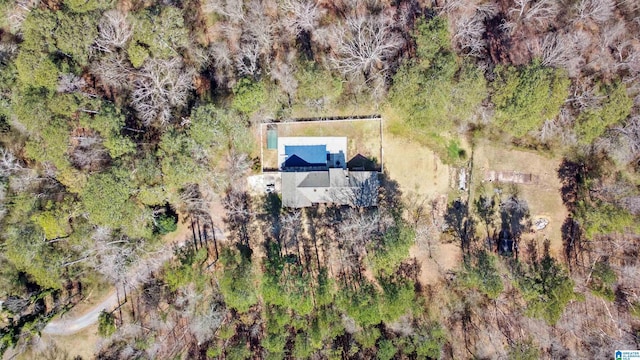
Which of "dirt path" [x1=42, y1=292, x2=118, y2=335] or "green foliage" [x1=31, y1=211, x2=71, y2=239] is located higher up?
"green foliage" [x1=31, y1=211, x2=71, y2=239]

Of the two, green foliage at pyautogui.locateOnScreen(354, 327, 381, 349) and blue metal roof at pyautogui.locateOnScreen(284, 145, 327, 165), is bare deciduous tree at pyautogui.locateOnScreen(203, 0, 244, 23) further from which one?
green foliage at pyautogui.locateOnScreen(354, 327, 381, 349)

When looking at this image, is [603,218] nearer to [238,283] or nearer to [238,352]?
[238,283]

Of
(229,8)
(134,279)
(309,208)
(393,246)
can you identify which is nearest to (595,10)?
(393,246)

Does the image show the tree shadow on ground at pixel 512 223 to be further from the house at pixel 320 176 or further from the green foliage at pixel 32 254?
the green foliage at pixel 32 254

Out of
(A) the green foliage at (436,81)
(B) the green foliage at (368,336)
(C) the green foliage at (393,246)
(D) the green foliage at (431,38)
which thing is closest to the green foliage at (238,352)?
(B) the green foliage at (368,336)

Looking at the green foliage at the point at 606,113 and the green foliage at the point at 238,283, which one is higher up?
the green foliage at the point at 606,113

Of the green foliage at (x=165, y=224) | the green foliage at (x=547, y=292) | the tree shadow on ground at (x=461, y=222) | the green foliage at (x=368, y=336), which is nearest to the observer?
the green foliage at (x=547, y=292)

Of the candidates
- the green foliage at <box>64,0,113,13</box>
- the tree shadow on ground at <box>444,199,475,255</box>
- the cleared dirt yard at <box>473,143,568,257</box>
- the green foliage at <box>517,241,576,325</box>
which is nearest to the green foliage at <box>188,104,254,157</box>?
the green foliage at <box>64,0,113,13</box>
